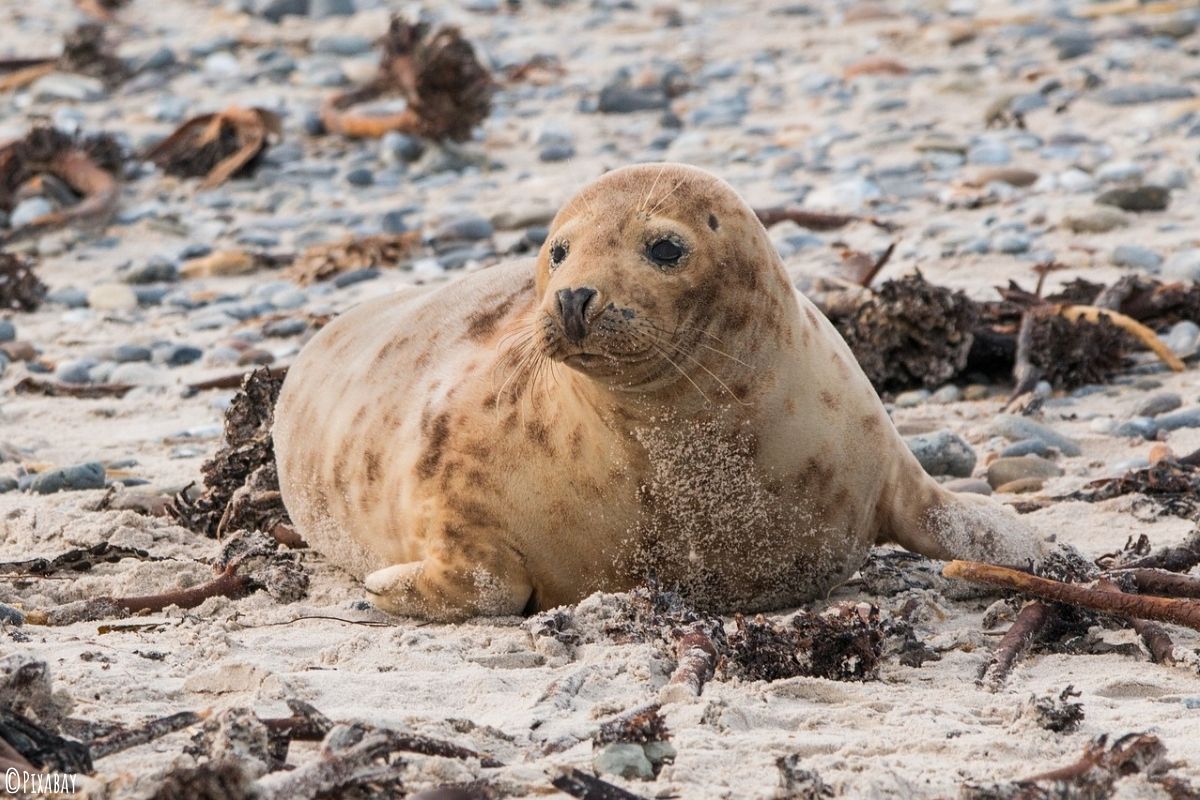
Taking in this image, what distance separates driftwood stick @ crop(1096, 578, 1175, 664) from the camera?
3402mm

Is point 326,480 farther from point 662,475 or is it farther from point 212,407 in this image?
point 212,407

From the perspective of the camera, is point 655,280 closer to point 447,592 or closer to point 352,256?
point 447,592

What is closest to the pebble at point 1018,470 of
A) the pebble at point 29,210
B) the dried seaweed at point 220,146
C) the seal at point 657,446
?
the seal at point 657,446

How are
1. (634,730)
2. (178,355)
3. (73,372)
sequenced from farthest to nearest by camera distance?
(178,355) < (73,372) < (634,730)

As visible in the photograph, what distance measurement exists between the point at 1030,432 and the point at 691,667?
237 centimetres

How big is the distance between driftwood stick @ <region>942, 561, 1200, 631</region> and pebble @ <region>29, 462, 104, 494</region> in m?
2.76

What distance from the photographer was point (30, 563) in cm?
446

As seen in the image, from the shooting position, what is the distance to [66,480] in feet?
17.6

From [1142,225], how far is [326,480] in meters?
4.15

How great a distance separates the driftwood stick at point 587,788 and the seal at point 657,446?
1.08 meters

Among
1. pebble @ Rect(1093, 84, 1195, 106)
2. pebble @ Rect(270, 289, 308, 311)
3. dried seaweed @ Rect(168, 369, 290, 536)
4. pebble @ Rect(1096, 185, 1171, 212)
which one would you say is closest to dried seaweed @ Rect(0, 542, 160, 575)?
dried seaweed @ Rect(168, 369, 290, 536)

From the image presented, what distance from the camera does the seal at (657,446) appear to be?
3.67 metres

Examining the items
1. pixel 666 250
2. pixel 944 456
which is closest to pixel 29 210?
pixel 944 456

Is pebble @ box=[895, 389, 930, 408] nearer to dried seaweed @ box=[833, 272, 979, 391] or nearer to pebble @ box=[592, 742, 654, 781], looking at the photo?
dried seaweed @ box=[833, 272, 979, 391]
